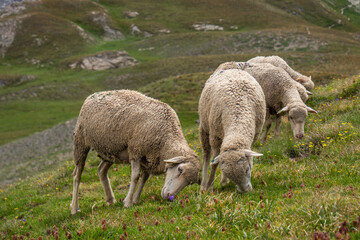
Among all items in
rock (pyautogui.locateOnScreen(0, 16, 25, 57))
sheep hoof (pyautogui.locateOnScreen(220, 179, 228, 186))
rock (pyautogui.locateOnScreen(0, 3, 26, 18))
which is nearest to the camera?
sheep hoof (pyautogui.locateOnScreen(220, 179, 228, 186))

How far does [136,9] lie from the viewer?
355 feet

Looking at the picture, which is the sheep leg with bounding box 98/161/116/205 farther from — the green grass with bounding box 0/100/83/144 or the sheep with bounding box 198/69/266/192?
the green grass with bounding box 0/100/83/144

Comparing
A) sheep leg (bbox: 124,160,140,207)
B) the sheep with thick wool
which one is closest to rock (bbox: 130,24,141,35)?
the sheep with thick wool

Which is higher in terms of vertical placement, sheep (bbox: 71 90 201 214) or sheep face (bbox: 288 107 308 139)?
sheep (bbox: 71 90 201 214)

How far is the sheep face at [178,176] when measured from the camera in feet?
22.7

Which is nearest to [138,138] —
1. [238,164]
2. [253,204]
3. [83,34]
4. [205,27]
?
[238,164]

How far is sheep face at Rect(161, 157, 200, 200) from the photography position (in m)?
6.93

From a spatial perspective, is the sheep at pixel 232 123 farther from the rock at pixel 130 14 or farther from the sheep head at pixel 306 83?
the rock at pixel 130 14

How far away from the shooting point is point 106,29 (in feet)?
300

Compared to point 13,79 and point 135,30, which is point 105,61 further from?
point 135,30

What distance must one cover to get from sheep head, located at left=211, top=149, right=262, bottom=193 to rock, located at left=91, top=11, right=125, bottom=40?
88057 mm

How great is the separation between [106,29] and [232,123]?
90911mm

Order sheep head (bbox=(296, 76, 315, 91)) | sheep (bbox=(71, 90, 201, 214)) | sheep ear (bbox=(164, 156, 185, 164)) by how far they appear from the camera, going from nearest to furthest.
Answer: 1. sheep ear (bbox=(164, 156, 185, 164))
2. sheep (bbox=(71, 90, 201, 214))
3. sheep head (bbox=(296, 76, 315, 91))

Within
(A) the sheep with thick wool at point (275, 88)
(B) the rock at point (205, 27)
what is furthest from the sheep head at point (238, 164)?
(B) the rock at point (205, 27)
